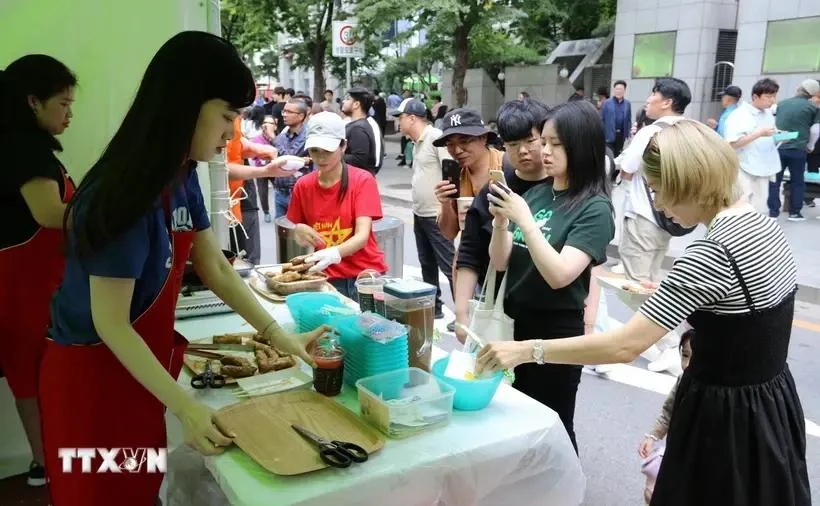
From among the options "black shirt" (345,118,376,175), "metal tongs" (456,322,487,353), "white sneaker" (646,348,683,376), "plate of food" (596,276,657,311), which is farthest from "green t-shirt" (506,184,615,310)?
"black shirt" (345,118,376,175)

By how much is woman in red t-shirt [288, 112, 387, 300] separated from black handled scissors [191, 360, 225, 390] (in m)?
1.19

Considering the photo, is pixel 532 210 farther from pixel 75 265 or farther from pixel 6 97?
pixel 6 97

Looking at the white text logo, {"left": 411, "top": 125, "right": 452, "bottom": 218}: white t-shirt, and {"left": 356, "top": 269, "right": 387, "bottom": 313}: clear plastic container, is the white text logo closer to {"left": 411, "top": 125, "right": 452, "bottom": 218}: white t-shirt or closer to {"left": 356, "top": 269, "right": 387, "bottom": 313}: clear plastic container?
{"left": 356, "top": 269, "right": 387, "bottom": 313}: clear plastic container

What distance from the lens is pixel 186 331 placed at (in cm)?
250

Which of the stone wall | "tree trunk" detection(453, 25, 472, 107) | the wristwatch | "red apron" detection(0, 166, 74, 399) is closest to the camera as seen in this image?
the wristwatch

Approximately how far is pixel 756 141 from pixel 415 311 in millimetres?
6861

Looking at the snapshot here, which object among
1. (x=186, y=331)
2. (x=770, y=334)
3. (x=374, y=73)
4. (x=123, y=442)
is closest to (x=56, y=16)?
(x=186, y=331)

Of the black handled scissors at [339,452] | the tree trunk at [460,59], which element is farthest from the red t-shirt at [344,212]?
the tree trunk at [460,59]

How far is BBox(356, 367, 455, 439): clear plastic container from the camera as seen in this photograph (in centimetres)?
171

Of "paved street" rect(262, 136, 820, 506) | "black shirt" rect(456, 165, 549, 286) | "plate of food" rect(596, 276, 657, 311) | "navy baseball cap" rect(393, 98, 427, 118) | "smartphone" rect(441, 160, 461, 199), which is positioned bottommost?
"paved street" rect(262, 136, 820, 506)

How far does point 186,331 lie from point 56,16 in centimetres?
153

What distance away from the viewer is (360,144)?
20.2ft

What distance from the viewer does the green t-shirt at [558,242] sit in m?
2.26

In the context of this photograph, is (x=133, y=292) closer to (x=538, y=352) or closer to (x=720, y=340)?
(x=538, y=352)
